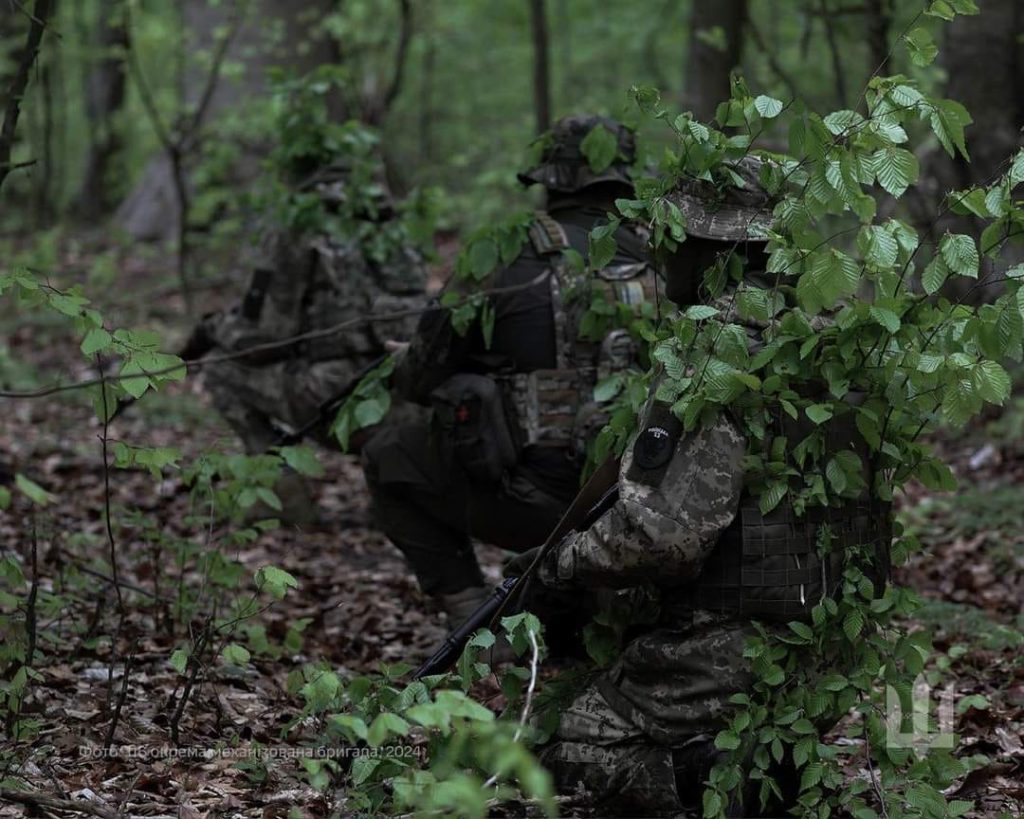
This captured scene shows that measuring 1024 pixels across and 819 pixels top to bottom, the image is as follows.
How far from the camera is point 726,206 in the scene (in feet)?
11.8

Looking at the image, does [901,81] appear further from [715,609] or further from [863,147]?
[715,609]

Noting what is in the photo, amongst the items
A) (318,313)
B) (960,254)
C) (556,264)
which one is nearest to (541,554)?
(960,254)

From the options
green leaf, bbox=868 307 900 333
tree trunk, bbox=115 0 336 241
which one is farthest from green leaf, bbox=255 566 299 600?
tree trunk, bbox=115 0 336 241

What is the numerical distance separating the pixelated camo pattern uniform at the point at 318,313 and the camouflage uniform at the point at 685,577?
3961 mm

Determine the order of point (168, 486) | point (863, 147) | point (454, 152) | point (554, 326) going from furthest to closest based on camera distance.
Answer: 1. point (454, 152)
2. point (168, 486)
3. point (554, 326)
4. point (863, 147)

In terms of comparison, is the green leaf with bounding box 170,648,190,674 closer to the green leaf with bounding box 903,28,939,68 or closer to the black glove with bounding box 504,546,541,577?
the black glove with bounding box 504,546,541,577

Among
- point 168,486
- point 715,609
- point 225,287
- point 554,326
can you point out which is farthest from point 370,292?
point 225,287

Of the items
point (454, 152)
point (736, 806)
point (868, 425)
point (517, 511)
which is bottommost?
point (736, 806)

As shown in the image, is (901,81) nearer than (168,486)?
Yes

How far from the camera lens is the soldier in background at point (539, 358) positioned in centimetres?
505

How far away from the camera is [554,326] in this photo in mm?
5141

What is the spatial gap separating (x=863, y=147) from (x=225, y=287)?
1149cm

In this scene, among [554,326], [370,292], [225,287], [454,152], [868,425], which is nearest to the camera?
[868,425]

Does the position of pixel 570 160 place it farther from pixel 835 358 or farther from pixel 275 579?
pixel 275 579
